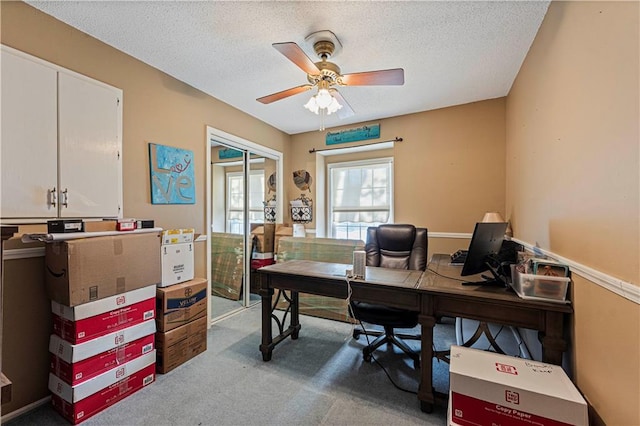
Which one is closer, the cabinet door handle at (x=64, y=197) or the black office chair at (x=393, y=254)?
the cabinet door handle at (x=64, y=197)

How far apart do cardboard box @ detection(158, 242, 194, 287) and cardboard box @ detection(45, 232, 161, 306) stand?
0.74 feet

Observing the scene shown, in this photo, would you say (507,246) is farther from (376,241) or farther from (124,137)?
(124,137)

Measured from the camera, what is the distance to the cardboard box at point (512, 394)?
3.67 feet

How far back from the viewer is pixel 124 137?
7.42 ft

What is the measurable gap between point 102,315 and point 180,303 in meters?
A: 0.55

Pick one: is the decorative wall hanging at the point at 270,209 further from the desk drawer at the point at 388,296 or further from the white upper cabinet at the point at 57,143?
the desk drawer at the point at 388,296

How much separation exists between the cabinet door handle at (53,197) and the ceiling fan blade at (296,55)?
1.77 m

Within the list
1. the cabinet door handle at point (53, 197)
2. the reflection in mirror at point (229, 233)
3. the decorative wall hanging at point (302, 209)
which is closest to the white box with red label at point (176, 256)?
the cabinet door handle at point (53, 197)

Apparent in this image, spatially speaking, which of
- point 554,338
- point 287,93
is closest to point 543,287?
point 554,338

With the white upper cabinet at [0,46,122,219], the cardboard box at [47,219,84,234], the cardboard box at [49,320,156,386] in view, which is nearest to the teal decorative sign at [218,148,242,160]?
the white upper cabinet at [0,46,122,219]

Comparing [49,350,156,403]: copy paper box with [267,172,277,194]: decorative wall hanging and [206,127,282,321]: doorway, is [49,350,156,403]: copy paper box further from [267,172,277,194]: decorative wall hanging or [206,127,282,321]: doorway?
[267,172,277,194]: decorative wall hanging

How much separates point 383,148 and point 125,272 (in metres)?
3.51

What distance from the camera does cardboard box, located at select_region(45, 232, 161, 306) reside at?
1.63m

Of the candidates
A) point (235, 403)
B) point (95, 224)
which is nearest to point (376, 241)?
point (235, 403)
